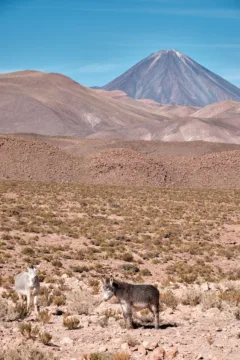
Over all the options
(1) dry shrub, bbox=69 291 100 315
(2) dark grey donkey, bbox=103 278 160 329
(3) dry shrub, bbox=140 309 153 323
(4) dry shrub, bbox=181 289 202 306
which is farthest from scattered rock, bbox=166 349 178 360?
(4) dry shrub, bbox=181 289 202 306

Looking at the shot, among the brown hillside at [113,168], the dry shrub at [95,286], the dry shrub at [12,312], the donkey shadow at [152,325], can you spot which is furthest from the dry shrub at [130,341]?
the brown hillside at [113,168]

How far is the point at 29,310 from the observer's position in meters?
10.6

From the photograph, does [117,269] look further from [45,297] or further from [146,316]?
[146,316]

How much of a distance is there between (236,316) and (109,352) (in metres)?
3.32

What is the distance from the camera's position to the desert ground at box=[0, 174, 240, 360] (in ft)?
28.6

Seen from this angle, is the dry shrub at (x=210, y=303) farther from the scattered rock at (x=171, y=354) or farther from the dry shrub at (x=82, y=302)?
the scattered rock at (x=171, y=354)

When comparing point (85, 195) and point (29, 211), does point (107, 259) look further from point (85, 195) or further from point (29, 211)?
point (85, 195)

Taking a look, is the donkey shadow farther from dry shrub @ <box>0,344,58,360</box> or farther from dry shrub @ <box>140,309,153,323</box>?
dry shrub @ <box>0,344,58,360</box>

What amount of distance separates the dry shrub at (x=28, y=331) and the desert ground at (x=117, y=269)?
0.02 metres

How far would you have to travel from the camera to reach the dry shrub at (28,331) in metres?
8.82

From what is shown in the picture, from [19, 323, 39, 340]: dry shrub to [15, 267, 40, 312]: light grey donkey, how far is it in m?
1.10

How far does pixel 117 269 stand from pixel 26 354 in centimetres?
1234

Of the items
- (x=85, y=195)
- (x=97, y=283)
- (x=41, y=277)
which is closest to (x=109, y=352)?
(x=97, y=283)

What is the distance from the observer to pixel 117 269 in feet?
65.7
